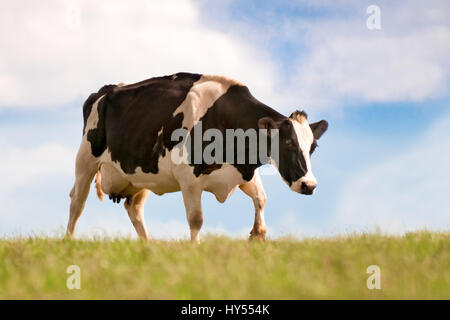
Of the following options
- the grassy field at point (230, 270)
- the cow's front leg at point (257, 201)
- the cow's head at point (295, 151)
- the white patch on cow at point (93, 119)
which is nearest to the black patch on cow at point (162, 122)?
the cow's head at point (295, 151)

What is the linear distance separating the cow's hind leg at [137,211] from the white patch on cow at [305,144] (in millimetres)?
3269

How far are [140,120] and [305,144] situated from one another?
8.70 feet

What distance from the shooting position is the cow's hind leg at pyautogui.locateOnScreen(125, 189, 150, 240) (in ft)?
34.6

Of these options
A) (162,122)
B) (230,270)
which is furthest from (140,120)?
(230,270)

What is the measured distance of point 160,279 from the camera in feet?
18.2

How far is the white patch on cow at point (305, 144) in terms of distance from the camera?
26.7 ft

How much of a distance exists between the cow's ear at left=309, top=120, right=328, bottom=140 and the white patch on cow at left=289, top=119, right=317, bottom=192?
0.39 metres

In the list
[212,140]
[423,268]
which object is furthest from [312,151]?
[423,268]

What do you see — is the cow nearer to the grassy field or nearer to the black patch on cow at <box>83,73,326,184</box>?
the black patch on cow at <box>83,73,326,184</box>

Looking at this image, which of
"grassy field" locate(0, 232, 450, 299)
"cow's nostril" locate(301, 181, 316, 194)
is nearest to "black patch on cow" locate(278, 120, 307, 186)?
"cow's nostril" locate(301, 181, 316, 194)

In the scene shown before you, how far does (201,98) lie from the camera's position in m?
8.98

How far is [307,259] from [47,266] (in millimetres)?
2622
